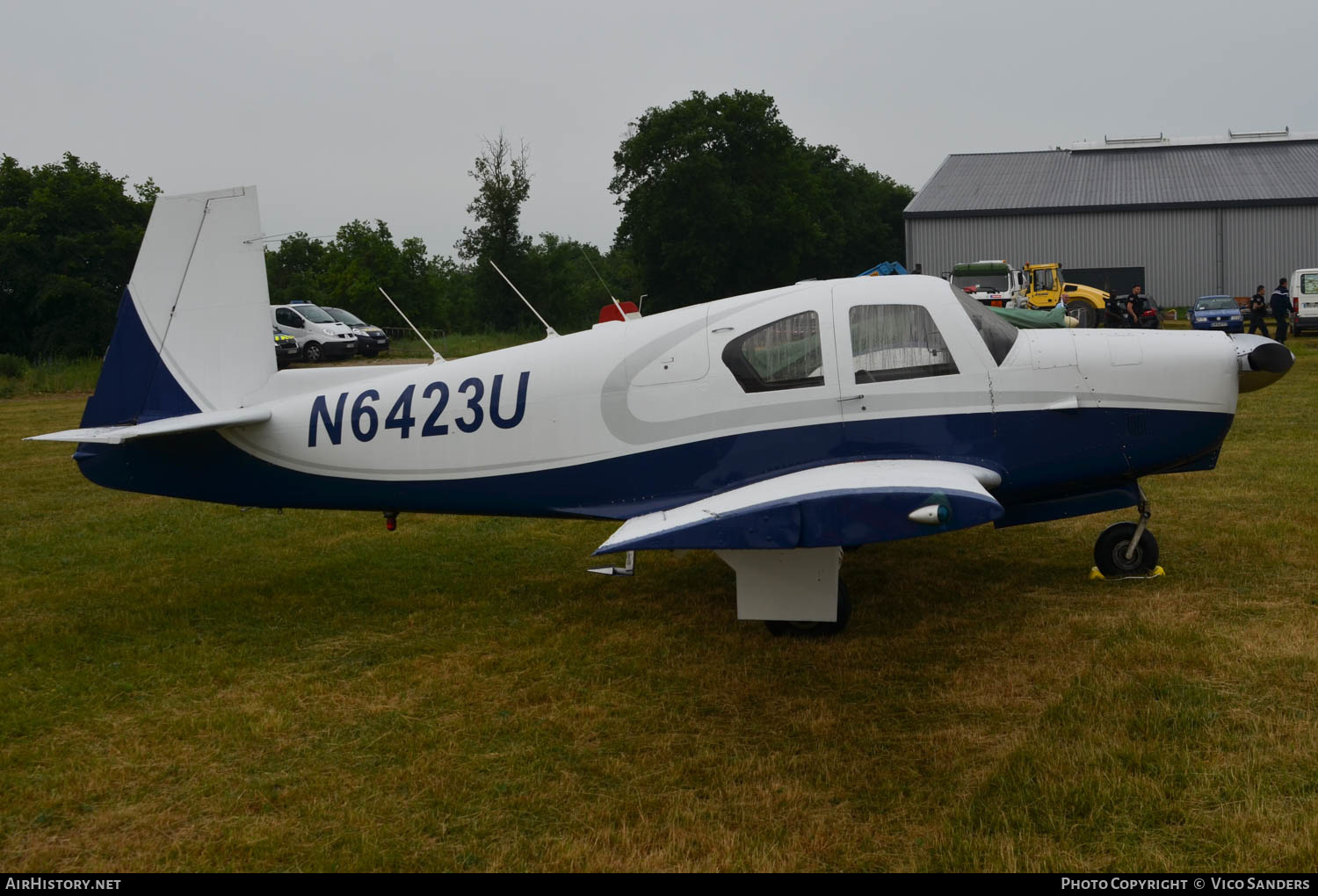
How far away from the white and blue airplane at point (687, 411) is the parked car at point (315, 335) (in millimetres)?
24416

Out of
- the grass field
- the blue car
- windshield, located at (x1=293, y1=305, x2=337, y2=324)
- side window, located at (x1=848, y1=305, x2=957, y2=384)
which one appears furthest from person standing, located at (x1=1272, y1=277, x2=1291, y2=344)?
windshield, located at (x1=293, y1=305, x2=337, y2=324)

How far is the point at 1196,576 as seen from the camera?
23.2ft

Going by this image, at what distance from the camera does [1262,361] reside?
6383 mm

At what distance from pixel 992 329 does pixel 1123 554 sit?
211cm

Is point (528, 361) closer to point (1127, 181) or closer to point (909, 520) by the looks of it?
point (909, 520)

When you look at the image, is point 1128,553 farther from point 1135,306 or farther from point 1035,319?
point 1135,306

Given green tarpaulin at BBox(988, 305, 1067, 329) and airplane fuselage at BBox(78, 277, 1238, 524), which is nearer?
airplane fuselage at BBox(78, 277, 1238, 524)

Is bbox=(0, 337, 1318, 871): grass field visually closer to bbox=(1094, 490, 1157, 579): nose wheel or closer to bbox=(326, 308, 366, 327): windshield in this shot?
bbox=(1094, 490, 1157, 579): nose wheel

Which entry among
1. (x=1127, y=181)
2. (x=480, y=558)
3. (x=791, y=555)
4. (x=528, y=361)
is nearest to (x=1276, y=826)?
(x=791, y=555)

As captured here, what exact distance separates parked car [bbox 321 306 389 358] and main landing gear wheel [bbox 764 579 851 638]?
→ 1081 inches

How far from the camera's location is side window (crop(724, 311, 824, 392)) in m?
6.20

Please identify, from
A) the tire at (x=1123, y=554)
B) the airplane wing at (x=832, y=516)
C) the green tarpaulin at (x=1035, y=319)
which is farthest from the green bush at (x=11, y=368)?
the tire at (x=1123, y=554)

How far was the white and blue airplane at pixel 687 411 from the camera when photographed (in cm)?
614

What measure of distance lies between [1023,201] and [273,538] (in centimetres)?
4589
